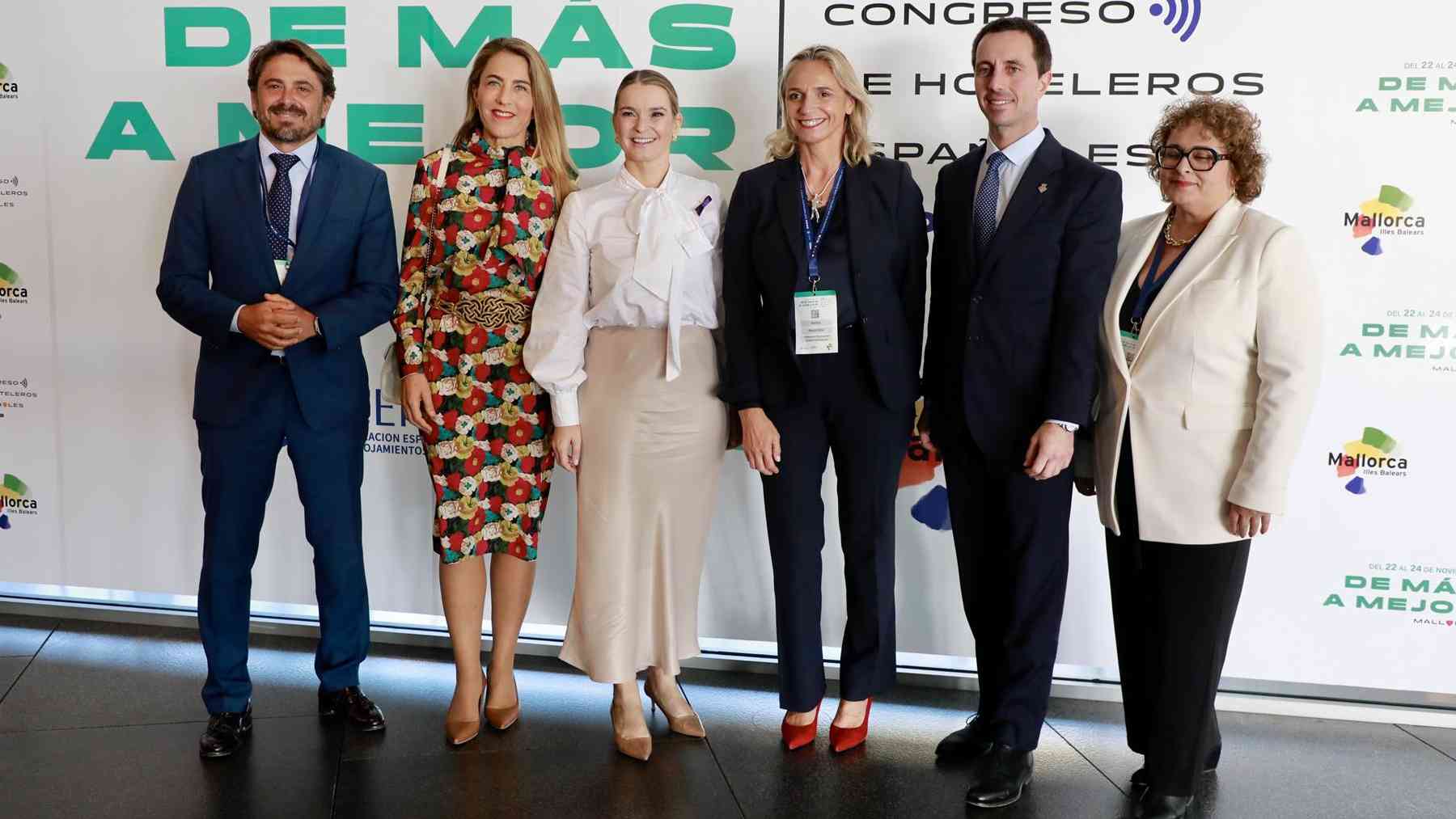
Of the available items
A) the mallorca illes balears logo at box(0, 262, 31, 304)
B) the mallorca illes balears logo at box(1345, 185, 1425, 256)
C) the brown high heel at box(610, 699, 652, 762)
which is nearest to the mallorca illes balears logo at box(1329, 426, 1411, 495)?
the mallorca illes balears logo at box(1345, 185, 1425, 256)

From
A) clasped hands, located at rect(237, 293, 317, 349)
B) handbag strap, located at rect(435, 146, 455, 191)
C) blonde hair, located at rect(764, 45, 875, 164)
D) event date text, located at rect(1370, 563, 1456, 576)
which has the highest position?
blonde hair, located at rect(764, 45, 875, 164)

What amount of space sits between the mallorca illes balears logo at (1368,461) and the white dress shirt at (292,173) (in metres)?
3.20

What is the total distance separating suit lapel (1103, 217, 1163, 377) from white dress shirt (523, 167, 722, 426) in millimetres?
1027

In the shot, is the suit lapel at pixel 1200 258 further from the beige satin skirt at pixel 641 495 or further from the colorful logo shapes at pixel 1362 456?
the colorful logo shapes at pixel 1362 456

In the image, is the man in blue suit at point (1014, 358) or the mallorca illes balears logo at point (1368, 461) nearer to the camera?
the man in blue suit at point (1014, 358)

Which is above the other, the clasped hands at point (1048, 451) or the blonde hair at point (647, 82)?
the blonde hair at point (647, 82)

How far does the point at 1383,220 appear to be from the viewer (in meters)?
3.38

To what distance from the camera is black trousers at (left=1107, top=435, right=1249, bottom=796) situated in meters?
2.58

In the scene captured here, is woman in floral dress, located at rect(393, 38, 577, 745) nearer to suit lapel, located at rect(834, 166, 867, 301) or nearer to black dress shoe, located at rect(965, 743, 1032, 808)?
suit lapel, located at rect(834, 166, 867, 301)

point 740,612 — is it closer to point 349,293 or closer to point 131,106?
point 349,293

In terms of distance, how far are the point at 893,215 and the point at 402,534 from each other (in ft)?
7.16

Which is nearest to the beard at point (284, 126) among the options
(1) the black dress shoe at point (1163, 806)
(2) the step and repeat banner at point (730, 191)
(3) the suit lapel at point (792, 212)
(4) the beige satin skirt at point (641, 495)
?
(2) the step and repeat banner at point (730, 191)

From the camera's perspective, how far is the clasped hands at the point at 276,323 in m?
2.93

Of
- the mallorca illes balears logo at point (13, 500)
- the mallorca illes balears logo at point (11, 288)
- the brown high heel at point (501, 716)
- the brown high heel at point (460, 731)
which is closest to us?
the brown high heel at point (460, 731)
